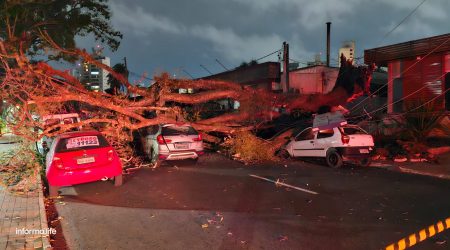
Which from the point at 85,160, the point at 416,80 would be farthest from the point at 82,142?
the point at 416,80

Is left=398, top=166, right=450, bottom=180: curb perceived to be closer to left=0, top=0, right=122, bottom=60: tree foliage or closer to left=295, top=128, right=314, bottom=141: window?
left=295, top=128, right=314, bottom=141: window

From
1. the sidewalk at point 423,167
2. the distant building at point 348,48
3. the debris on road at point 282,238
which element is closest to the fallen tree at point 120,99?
the sidewalk at point 423,167

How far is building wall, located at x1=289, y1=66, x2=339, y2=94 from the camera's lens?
2631 centimetres

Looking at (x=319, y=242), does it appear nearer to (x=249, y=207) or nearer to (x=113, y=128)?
(x=249, y=207)

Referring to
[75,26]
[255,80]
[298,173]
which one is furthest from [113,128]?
[255,80]

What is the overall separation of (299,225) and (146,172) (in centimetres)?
707

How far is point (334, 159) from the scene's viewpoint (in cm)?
1250

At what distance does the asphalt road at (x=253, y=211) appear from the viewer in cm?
555

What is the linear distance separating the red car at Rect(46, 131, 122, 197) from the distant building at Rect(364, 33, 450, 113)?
1185 centimetres

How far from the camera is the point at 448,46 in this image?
14953mm

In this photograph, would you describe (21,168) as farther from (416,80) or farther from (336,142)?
(416,80)

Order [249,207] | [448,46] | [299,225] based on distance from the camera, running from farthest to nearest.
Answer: [448,46] < [249,207] < [299,225]

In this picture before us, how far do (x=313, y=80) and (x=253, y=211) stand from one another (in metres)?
20.9

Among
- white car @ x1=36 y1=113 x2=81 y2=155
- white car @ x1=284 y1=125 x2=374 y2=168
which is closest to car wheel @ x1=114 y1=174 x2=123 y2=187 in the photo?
white car @ x1=36 y1=113 x2=81 y2=155
